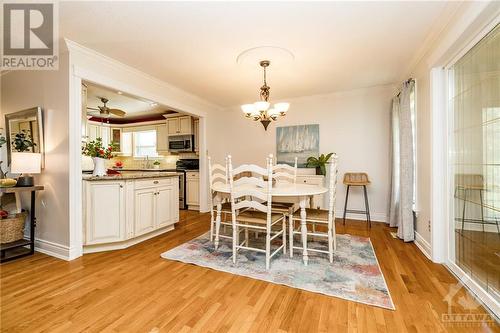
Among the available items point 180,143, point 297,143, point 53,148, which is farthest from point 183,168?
point 53,148

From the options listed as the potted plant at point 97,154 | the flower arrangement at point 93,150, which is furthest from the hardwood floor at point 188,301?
the flower arrangement at point 93,150

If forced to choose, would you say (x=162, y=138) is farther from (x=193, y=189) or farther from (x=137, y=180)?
(x=137, y=180)

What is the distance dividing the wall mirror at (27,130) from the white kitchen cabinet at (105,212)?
779 mm

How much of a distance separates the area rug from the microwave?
2.80 m

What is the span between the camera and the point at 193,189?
5.20 metres

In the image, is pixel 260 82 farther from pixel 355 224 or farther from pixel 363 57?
pixel 355 224

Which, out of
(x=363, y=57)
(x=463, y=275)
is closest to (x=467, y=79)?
(x=363, y=57)

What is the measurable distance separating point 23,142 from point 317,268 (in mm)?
3706

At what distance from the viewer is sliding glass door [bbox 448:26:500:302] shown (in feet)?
5.42

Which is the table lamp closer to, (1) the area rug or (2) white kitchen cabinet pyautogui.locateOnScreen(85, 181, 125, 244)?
(2) white kitchen cabinet pyautogui.locateOnScreen(85, 181, 125, 244)

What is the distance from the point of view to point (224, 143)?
→ 5.46 metres

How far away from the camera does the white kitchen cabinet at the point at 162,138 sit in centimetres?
575

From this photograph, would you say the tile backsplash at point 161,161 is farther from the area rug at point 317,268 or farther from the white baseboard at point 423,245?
the white baseboard at point 423,245

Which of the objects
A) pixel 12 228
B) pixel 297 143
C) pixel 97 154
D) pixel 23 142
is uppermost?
pixel 297 143
